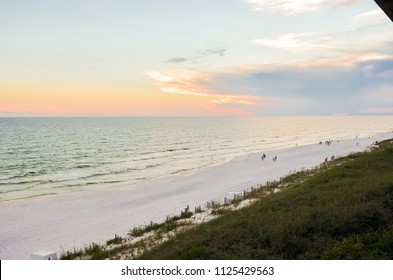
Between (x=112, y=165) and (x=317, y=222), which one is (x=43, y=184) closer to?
(x=112, y=165)

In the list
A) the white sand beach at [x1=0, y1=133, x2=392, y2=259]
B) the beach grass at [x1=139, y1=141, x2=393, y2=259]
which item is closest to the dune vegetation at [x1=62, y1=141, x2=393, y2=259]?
the beach grass at [x1=139, y1=141, x2=393, y2=259]

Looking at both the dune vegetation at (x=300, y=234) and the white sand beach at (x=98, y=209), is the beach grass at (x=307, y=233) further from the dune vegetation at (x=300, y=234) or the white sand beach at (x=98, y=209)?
the white sand beach at (x=98, y=209)

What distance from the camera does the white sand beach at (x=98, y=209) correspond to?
1855cm

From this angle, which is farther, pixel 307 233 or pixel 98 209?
pixel 98 209

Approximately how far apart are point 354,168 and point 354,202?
10.4m

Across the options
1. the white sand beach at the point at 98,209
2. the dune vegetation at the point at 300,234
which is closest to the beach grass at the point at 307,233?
the dune vegetation at the point at 300,234

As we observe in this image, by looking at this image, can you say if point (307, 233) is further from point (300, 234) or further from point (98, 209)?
point (98, 209)

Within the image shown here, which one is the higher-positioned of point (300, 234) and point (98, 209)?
point (300, 234)

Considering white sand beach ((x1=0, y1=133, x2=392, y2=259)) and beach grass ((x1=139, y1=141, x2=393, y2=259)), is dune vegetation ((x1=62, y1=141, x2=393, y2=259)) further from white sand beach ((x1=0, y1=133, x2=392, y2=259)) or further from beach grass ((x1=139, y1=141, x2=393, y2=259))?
white sand beach ((x1=0, y1=133, x2=392, y2=259))

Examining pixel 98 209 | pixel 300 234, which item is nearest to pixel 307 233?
pixel 300 234

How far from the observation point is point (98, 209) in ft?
83.5

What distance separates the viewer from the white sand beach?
1855 cm
